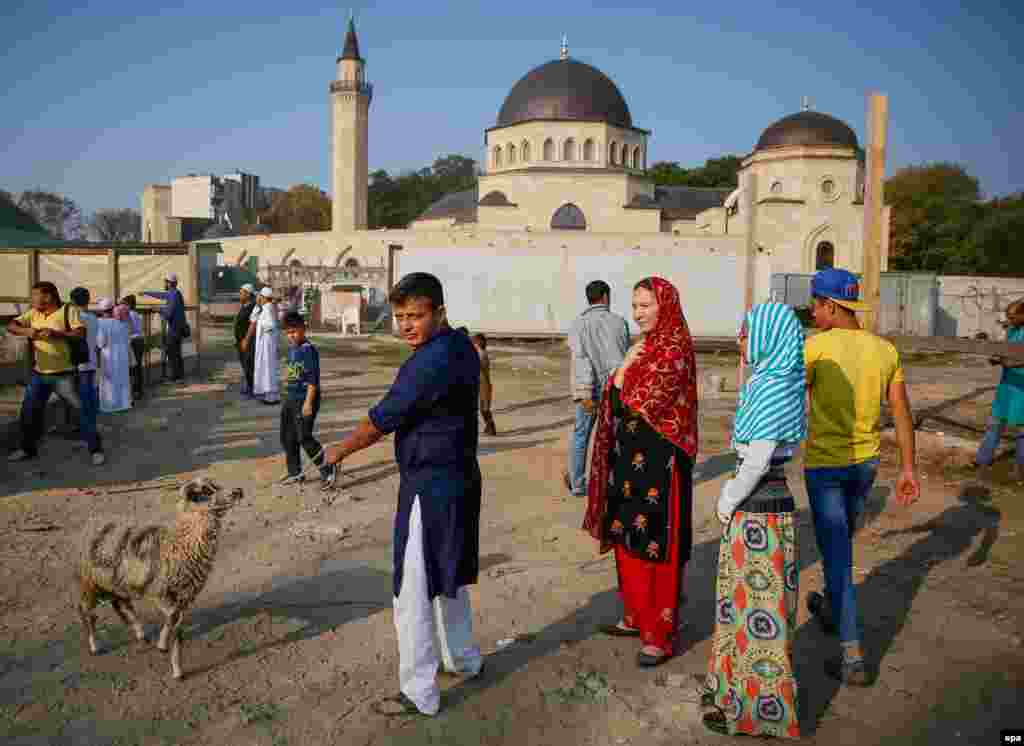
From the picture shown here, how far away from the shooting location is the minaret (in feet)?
163

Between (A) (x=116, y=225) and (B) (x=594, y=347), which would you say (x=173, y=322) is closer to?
(B) (x=594, y=347)

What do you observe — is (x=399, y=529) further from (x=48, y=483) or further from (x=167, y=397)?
(x=167, y=397)

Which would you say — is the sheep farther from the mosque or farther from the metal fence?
the metal fence

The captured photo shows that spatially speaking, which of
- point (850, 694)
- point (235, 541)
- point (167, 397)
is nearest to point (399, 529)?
point (850, 694)

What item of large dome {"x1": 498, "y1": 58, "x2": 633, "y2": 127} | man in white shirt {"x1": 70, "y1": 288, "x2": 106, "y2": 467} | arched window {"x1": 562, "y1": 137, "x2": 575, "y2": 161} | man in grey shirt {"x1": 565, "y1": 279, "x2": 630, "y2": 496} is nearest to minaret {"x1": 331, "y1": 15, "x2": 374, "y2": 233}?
large dome {"x1": 498, "y1": 58, "x2": 633, "y2": 127}

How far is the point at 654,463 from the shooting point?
366 centimetres

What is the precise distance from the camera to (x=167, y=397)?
1163 cm

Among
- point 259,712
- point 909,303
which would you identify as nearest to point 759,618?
point 259,712

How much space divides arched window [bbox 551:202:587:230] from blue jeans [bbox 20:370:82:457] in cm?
3649

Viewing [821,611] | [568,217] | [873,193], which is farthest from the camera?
[568,217]

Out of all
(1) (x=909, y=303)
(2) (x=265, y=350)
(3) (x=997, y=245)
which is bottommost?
(2) (x=265, y=350)

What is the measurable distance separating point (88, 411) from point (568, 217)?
3678 centimetres

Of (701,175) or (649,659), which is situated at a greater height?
(701,175)

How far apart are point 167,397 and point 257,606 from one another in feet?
26.6
